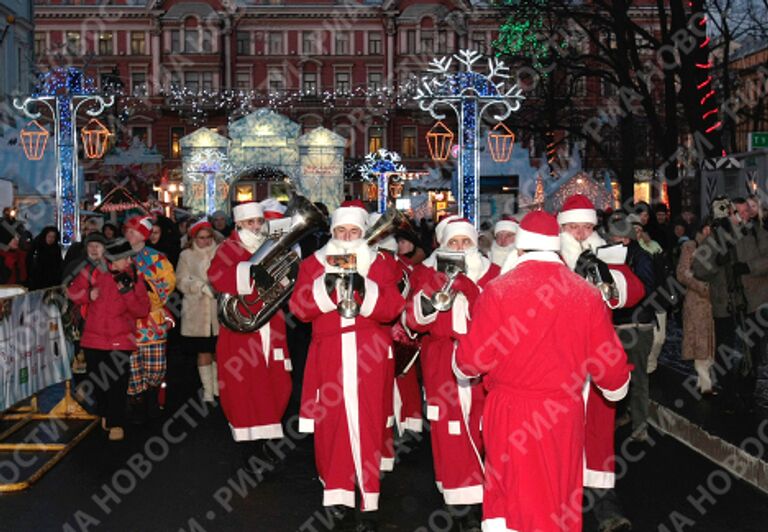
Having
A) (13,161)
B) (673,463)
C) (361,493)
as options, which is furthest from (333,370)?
(13,161)

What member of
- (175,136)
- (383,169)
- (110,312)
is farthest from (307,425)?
(175,136)

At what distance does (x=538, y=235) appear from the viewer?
480cm

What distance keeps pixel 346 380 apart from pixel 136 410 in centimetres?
425

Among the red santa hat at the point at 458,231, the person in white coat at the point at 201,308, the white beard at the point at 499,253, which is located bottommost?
the person in white coat at the point at 201,308

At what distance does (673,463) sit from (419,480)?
202 cm

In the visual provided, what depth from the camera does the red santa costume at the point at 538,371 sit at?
4605 mm

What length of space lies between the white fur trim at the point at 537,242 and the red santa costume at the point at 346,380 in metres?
1.76

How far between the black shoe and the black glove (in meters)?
5.60

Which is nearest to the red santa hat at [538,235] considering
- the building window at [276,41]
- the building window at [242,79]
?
the building window at [276,41]

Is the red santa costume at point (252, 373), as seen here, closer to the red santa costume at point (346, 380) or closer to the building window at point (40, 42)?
the red santa costume at point (346, 380)

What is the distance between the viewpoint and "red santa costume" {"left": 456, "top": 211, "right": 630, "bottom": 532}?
181 inches

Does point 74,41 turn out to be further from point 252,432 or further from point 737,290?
point 252,432

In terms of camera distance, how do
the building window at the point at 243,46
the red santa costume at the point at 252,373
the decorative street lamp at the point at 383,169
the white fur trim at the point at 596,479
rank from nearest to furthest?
1. the white fur trim at the point at 596,479
2. the red santa costume at the point at 252,373
3. the decorative street lamp at the point at 383,169
4. the building window at the point at 243,46

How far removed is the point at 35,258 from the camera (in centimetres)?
1546
